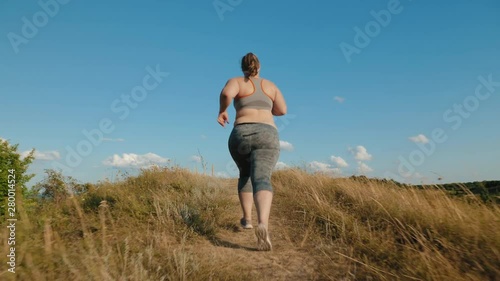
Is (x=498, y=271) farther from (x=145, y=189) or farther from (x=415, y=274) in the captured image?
(x=145, y=189)

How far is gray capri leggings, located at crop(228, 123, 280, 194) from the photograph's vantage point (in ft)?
11.8

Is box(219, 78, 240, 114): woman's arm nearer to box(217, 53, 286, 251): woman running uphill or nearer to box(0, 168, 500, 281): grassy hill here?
box(217, 53, 286, 251): woman running uphill

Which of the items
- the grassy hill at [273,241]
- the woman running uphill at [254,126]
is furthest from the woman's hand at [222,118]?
the grassy hill at [273,241]

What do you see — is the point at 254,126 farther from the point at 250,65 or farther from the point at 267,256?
the point at 267,256

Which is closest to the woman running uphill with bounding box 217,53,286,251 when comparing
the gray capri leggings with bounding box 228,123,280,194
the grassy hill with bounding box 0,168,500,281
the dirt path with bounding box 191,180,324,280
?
the gray capri leggings with bounding box 228,123,280,194

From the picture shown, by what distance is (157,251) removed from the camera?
9.52 ft

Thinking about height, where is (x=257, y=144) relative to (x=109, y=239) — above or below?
above

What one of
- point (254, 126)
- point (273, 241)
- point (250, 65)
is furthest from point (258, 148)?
point (273, 241)

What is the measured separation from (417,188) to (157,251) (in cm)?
409

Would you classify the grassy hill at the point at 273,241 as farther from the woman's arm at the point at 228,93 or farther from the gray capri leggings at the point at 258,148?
the woman's arm at the point at 228,93

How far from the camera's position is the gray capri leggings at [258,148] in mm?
3586

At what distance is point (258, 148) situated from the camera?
12.1 feet

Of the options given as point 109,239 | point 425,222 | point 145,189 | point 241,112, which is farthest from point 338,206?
point 145,189

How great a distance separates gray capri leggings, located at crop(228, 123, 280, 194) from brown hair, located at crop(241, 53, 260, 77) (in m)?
0.68
